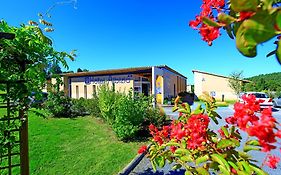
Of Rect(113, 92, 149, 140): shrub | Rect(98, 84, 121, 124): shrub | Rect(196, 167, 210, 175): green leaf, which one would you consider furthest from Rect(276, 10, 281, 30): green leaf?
Rect(98, 84, 121, 124): shrub

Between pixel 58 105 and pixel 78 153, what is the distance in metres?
9.52

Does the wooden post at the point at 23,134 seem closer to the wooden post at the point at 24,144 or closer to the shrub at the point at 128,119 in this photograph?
the wooden post at the point at 24,144

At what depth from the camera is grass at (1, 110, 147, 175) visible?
5.07 meters

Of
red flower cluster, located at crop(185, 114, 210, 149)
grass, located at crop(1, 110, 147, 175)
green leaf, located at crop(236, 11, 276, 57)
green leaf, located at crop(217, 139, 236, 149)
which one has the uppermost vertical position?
green leaf, located at crop(236, 11, 276, 57)

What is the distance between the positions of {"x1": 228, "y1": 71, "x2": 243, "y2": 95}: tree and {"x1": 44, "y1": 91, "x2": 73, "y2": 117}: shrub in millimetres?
24525

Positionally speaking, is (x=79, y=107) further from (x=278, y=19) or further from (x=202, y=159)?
(x=278, y=19)

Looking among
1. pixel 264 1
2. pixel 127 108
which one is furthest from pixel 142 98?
pixel 264 1

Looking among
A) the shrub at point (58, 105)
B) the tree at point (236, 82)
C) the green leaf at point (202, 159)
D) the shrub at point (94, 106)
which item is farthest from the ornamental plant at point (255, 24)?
the tree at point (236, 82)

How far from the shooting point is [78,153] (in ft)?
20.6

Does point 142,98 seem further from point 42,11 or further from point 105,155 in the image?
point 42,11

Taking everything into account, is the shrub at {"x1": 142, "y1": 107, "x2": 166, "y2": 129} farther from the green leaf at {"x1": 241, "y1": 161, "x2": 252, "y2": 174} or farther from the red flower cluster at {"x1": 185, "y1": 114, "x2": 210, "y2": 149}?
the green leaf at {"x1": 241, "y1": 161, "x2": 252, "y2": 174}

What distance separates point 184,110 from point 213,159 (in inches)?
26.1

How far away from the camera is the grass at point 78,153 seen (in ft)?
16.6

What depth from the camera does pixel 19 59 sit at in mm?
2922
